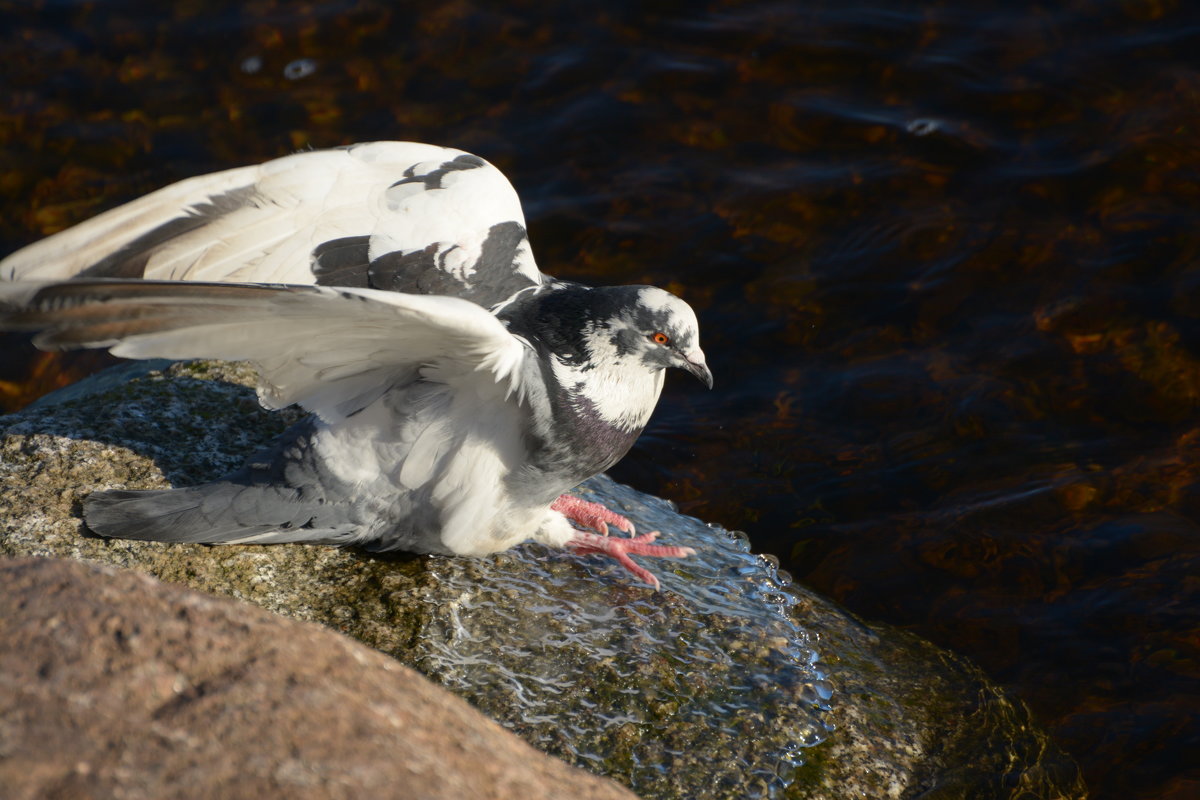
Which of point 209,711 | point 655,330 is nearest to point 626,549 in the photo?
point 655,330

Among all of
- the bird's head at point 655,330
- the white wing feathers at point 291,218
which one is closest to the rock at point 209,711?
the white wing feathers at point 291,218

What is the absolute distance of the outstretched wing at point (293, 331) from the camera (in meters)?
2.60

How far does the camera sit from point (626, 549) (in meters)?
4.11

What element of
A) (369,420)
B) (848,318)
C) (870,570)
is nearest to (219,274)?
(369,420)

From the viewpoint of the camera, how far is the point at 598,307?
3.71 metres

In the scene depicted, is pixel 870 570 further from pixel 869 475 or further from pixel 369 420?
pixel 369 420

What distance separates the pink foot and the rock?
66.6 inches

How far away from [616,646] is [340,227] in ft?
5.57

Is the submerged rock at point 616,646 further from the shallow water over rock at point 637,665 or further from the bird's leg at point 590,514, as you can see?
the bird's leg at point 590,514

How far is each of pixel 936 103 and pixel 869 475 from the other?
10.1 feet

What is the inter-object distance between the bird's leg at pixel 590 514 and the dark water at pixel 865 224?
995 mm

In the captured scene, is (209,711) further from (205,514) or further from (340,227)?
(340,227)

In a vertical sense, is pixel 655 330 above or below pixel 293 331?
below

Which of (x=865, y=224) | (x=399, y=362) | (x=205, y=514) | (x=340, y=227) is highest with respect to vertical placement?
(x=340, y=227)
